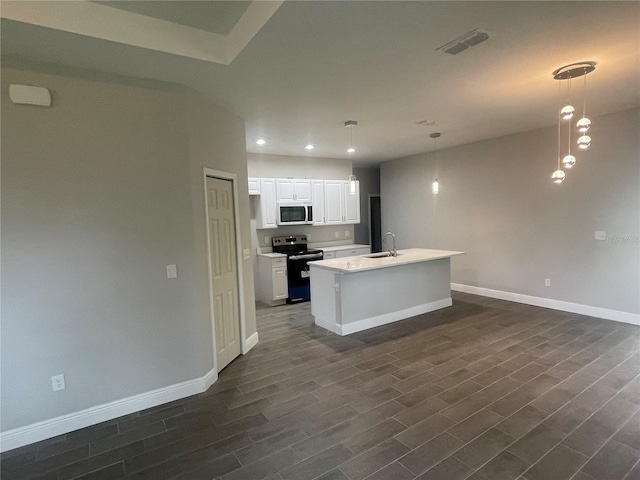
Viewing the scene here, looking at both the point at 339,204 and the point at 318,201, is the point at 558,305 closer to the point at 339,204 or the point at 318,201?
the point at 339,204

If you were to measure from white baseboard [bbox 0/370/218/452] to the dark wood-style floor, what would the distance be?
0.07 m

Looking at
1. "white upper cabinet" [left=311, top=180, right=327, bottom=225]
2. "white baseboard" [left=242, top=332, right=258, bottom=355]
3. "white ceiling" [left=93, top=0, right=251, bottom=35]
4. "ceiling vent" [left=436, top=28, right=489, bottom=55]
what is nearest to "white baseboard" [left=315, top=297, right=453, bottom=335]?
"white baseboard" [left=242, top=332, right=258, bottom=355]

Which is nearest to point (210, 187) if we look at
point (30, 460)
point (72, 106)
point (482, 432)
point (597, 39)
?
point (72, 106)

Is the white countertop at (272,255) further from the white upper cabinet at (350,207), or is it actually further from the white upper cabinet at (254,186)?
the white upper cabinet at (350,207)

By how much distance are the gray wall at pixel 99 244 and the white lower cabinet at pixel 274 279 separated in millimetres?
2626

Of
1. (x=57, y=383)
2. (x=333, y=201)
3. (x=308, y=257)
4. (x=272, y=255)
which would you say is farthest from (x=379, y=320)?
(x=57, y=383)

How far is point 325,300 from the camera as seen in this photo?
4.61m

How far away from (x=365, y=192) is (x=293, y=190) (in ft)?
9.99

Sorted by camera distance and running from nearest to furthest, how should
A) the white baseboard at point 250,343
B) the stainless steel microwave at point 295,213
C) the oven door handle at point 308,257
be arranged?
the white baseboard at point 250,343 → the oven door handle at point 308,257 → the stainless steel microwave at point 295,213

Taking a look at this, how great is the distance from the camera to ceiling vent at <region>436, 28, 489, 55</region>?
222 cm

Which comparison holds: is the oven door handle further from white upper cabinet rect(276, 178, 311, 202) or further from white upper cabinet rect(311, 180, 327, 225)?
white upper cabinet rect(276, 178, 311, 202)

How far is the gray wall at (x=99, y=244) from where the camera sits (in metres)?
2.40

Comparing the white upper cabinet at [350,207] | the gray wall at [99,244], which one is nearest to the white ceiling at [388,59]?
the gray wall at [99,244]

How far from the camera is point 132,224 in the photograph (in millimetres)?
2766
